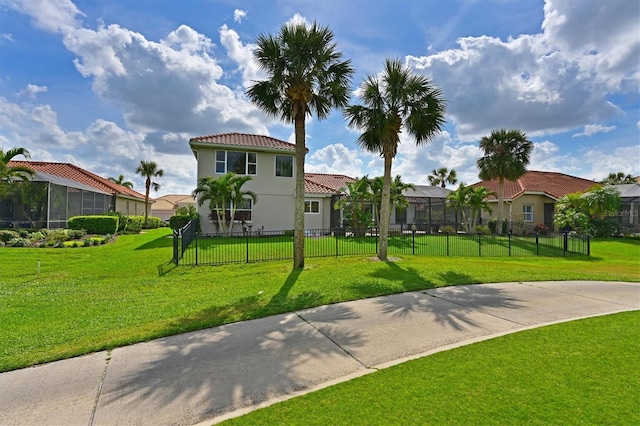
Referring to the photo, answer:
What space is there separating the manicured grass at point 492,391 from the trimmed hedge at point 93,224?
21.9m

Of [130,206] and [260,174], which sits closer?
[260,174]

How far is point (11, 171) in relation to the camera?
17.0m

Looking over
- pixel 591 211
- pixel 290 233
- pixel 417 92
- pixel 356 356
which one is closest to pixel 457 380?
pixel 356 356

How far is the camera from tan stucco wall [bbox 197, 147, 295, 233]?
22094 mm

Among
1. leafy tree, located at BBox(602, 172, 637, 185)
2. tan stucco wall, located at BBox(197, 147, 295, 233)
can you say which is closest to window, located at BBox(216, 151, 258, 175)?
tan stucco wall, located at BBox(197, 147, 295, 233)

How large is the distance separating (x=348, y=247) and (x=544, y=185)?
25860mm

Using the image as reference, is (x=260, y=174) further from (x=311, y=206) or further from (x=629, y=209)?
(x=629, y=209)

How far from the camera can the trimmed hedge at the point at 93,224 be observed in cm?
1997

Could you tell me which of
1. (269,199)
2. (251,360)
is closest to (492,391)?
(251,360)

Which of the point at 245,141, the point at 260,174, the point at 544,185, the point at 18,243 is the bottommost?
the point at 18,243

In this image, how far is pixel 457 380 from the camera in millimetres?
3684

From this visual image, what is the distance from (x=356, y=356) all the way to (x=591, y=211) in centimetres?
2782

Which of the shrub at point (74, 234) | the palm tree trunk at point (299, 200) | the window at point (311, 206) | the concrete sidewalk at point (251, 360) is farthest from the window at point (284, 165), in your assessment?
the concrete sidewalk at point (251, 360)

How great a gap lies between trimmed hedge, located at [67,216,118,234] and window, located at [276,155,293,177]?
446 inches
